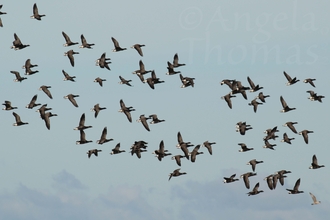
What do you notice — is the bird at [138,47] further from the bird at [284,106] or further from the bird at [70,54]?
the bird at [284,106]

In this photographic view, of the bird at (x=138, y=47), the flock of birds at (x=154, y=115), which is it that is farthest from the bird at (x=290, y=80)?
the bird at (x=138, y=47)

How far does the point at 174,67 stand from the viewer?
111312 mm

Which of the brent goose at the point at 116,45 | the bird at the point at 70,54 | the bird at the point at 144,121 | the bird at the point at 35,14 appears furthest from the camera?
the bird at the point at 144,121

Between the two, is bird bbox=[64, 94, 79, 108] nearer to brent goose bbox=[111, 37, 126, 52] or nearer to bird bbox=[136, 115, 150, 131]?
brent goose bbox=[111, 37, 126, 52]

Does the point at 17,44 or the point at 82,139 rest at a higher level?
the point at 17,44

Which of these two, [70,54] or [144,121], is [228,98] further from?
[70,54]

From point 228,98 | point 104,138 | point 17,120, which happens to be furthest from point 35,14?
point 228,98

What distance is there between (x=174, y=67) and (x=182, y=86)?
95.7 inches

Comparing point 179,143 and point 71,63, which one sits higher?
point 71,63

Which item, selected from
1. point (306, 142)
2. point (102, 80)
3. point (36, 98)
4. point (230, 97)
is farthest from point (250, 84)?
point (36, 98)

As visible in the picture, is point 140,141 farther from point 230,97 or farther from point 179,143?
point 230,97

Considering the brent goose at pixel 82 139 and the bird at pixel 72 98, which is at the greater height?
the bird at pixel 72 98

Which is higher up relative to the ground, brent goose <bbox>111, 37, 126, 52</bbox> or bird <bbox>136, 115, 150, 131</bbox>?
brent goose <bbox>111, 37, 126, 52</bbox>

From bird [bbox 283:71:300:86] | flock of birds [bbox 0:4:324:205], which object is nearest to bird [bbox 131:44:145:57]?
flock of birds [bbox 0:4:324:205]
